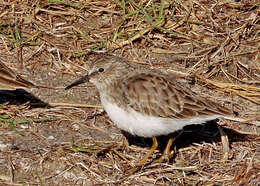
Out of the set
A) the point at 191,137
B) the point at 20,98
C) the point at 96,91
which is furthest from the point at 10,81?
the point at 191,137

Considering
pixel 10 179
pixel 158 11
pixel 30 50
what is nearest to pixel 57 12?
pixel 30 50

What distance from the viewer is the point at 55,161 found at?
5516 mm

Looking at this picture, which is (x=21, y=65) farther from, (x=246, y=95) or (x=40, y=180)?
(x=246, y=95)

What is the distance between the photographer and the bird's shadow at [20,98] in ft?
21.1

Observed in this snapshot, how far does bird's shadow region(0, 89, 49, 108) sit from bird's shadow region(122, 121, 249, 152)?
3.71 feet

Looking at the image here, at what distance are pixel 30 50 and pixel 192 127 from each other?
7.77ft

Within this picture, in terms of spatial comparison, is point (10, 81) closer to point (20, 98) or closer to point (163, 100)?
point (20, 98)

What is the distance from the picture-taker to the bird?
18.2ft

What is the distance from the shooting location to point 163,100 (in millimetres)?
5656

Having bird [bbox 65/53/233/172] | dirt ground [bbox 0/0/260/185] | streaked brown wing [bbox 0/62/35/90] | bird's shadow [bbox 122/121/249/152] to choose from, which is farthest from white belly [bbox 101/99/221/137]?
streaked brown wing [bbox 0/62/35/90]

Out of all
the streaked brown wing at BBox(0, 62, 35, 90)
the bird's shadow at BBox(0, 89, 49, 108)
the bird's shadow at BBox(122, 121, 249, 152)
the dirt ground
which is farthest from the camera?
the bird's shadow at BBox(0, 89, 49, 108)

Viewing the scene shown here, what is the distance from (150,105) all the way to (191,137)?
0.94 m

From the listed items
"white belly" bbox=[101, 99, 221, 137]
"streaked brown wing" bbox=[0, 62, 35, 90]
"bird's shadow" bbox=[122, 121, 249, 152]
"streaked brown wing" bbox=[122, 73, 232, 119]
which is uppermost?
"streaked brown wing" bbox=[122, 73, 232, 119]

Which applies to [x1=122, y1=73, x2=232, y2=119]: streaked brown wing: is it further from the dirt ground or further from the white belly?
the dirt ground
